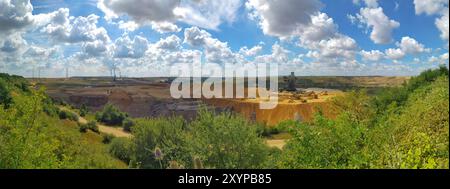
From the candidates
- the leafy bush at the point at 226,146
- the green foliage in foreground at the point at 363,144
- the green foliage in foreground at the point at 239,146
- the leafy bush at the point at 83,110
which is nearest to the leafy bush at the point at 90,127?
the leafy bush at the point at 83,110

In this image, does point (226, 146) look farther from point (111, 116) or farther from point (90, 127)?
point (111, 116)

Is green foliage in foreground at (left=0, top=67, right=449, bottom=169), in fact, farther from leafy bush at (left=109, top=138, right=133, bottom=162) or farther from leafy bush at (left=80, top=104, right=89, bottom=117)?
leafy bush at (left=80, top=104, right=89, bottom=117)

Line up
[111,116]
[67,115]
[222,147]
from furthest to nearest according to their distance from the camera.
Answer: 1. [111,116]
2. [67,115]
3. [222,147]

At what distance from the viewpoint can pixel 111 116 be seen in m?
50.8

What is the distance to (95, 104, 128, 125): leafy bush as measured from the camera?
50625 millimetres

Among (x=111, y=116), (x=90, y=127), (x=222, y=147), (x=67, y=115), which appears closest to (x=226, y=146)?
(x=222, y=147)

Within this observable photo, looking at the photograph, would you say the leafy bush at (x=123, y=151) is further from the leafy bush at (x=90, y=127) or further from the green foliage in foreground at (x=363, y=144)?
the leafy bush at (x=90, y=127)

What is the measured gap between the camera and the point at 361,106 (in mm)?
34031

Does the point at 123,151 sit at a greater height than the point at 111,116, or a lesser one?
greater

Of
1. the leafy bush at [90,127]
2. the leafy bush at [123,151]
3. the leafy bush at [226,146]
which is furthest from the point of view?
the leafy bush at [90,127]

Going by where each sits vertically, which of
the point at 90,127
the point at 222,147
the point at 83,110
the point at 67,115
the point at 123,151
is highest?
the point at 222,147

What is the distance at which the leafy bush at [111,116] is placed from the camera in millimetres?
50625

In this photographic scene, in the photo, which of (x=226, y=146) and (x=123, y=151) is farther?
(x=123, y=151)
